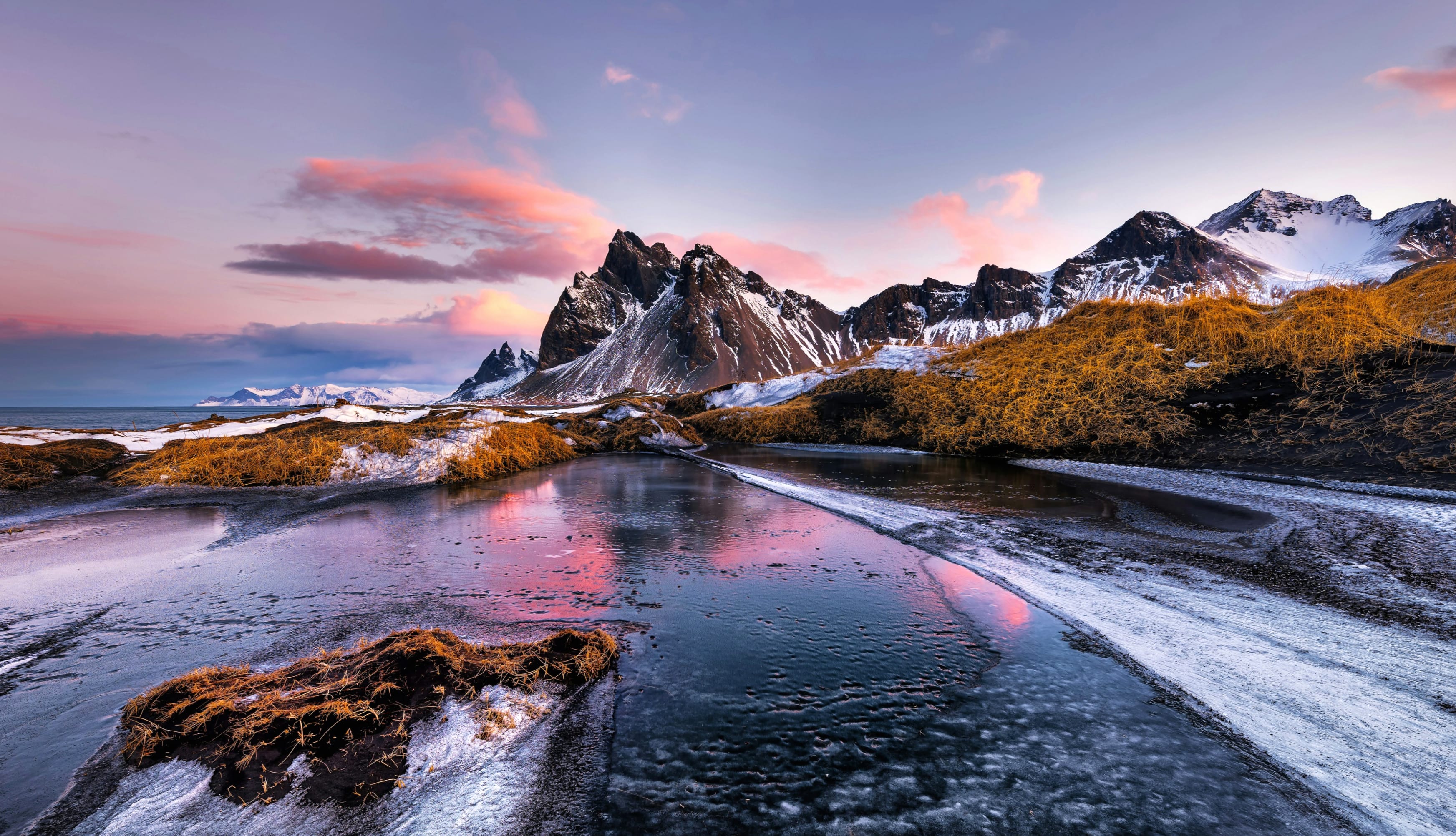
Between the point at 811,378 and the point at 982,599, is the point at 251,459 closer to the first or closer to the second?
the point at 982,599

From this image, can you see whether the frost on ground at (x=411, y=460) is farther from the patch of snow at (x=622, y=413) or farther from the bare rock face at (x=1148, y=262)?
the bare rock face at (x=1148, y=262)

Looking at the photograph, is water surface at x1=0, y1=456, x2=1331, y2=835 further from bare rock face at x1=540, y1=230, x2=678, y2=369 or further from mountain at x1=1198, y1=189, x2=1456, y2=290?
bare rock face at x1=540, y1=230, x2=678, y2=369

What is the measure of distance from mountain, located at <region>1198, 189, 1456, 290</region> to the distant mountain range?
1.16 ft

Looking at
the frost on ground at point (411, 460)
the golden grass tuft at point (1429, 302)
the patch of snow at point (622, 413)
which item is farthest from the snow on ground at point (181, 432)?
the golden grass tuft at point (1429, 302)

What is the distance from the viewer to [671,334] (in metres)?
162

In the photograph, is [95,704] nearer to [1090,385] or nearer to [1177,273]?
[1090,385]

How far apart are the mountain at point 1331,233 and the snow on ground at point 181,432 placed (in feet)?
432

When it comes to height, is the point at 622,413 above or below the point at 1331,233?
below

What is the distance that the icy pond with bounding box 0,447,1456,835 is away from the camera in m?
2.30

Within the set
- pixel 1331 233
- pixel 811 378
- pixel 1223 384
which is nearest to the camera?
pixel 1223 384

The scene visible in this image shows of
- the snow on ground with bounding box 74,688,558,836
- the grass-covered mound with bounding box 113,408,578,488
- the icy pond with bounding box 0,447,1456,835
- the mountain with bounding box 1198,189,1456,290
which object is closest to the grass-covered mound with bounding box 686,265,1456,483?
the icy pond with bounding box 0,447,1456,835

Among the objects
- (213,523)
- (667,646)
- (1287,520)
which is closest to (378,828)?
(667,646)

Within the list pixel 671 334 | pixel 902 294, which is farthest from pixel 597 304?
pixel 902 294

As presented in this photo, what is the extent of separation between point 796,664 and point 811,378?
2537 centimetres
